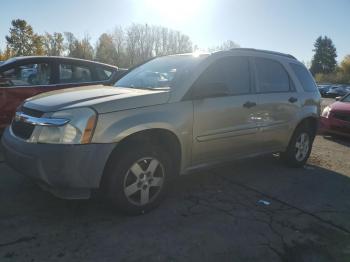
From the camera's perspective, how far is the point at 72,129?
329 cm

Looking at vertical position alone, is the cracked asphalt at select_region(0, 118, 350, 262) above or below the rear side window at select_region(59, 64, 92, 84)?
below

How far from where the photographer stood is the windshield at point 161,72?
4.21m

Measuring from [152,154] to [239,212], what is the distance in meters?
1.22

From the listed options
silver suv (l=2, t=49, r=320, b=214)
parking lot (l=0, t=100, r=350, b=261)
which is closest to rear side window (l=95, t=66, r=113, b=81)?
silver suv (l=2, t=49, r=320, b=214)

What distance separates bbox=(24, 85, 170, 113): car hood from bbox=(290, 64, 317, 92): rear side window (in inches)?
117

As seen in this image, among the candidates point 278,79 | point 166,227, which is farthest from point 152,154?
point 278,79

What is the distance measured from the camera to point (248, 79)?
191 inches

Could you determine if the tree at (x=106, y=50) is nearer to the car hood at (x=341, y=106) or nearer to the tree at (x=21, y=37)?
the tree at (x=21, y=37)

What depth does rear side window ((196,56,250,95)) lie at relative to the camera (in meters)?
4.33

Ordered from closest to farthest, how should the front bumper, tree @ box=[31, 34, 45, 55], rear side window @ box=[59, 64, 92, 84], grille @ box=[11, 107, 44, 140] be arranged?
the front bumper, grille @ box=[11, 107, 44, 140], rear side window @ box=[59, 64, 92, 84], tree @ box=[31, 34, 45, 55]

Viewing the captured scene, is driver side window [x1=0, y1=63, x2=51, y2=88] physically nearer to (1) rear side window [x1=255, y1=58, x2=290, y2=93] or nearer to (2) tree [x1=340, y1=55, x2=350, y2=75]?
(1) rear side window [x1=255, y1=58, x2=290, y2=93]

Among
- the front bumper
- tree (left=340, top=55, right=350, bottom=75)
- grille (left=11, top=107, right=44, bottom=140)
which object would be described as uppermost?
tree (left=340, top=55, right=350, bottom=75)

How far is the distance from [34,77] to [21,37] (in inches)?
2956

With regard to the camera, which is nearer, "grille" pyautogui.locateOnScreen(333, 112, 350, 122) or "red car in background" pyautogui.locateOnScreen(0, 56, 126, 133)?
"red car in background" pyautogui.locateOnScreen(0, 56, 126, 133)
